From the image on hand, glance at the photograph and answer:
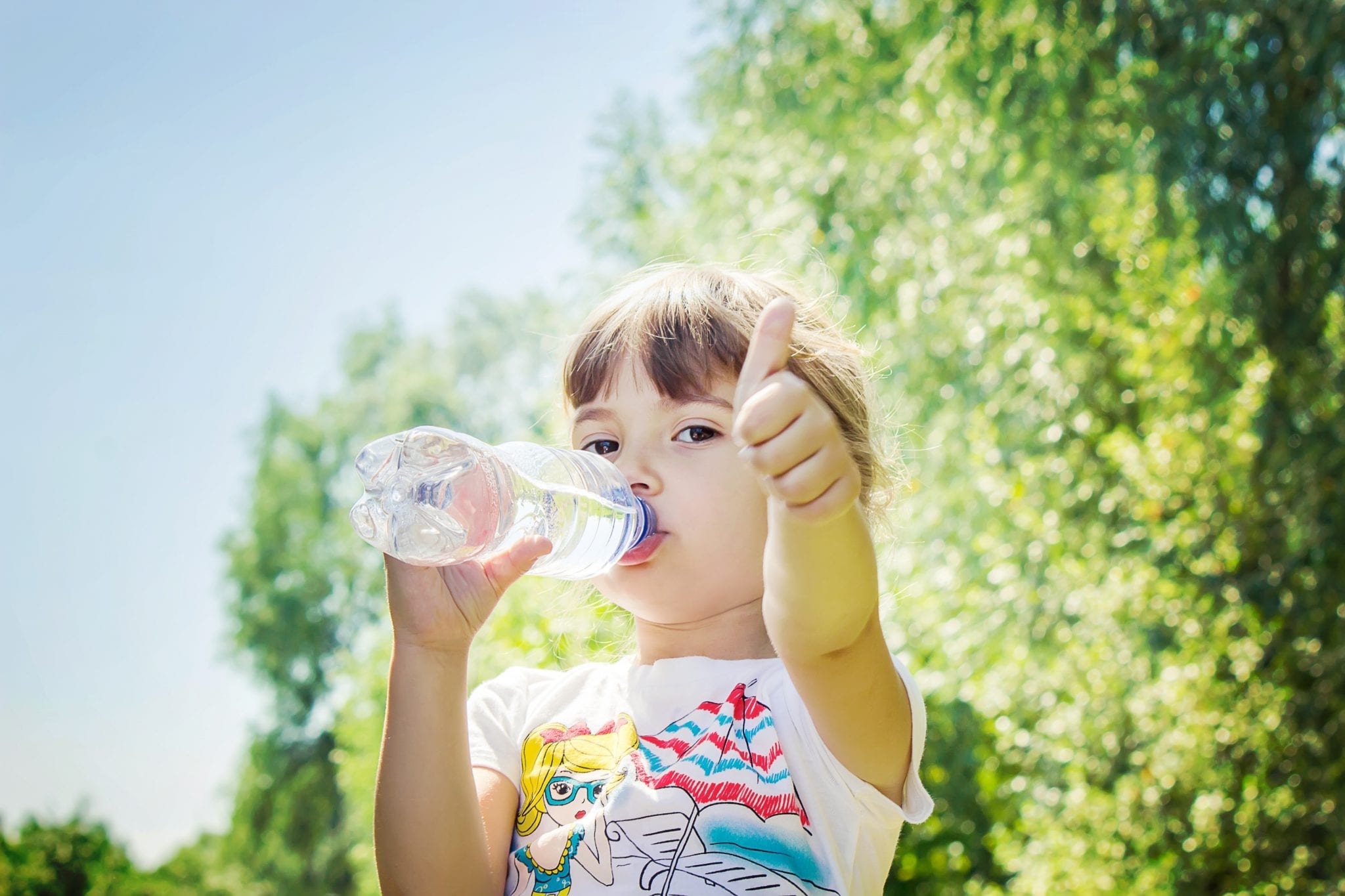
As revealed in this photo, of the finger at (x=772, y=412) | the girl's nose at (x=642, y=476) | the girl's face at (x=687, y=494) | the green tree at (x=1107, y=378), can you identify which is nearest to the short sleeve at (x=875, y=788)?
the girl's face at (x=687, y=494)

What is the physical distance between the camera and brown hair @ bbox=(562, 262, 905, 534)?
1297 mm

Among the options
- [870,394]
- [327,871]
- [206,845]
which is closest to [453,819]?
[870,394]

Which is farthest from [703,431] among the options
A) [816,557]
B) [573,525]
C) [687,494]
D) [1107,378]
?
[1107,378]

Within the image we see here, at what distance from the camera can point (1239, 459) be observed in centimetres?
396

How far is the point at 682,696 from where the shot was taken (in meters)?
1.29

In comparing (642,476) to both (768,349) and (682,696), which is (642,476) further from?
(768,349)

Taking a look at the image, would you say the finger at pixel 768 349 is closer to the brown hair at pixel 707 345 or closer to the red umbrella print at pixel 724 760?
the brown hair at pixel 707 345

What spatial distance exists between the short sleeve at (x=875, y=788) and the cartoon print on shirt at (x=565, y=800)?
0.70 feet

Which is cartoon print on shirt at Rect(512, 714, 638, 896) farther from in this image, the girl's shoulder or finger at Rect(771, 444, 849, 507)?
finger at Rect(771, 444, 849, 507)

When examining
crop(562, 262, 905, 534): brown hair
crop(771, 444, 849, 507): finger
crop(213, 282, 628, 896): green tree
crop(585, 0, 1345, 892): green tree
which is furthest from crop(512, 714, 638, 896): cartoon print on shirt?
crop(213, 282, 628, 896): green tree

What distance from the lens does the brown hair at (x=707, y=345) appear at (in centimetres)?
130

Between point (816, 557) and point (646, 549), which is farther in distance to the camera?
point (646, 549)

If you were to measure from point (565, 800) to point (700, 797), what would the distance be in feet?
0.55

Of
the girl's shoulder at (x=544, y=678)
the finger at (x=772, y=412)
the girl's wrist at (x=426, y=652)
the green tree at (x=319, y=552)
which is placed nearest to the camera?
the finger at (x=772, y=412)
